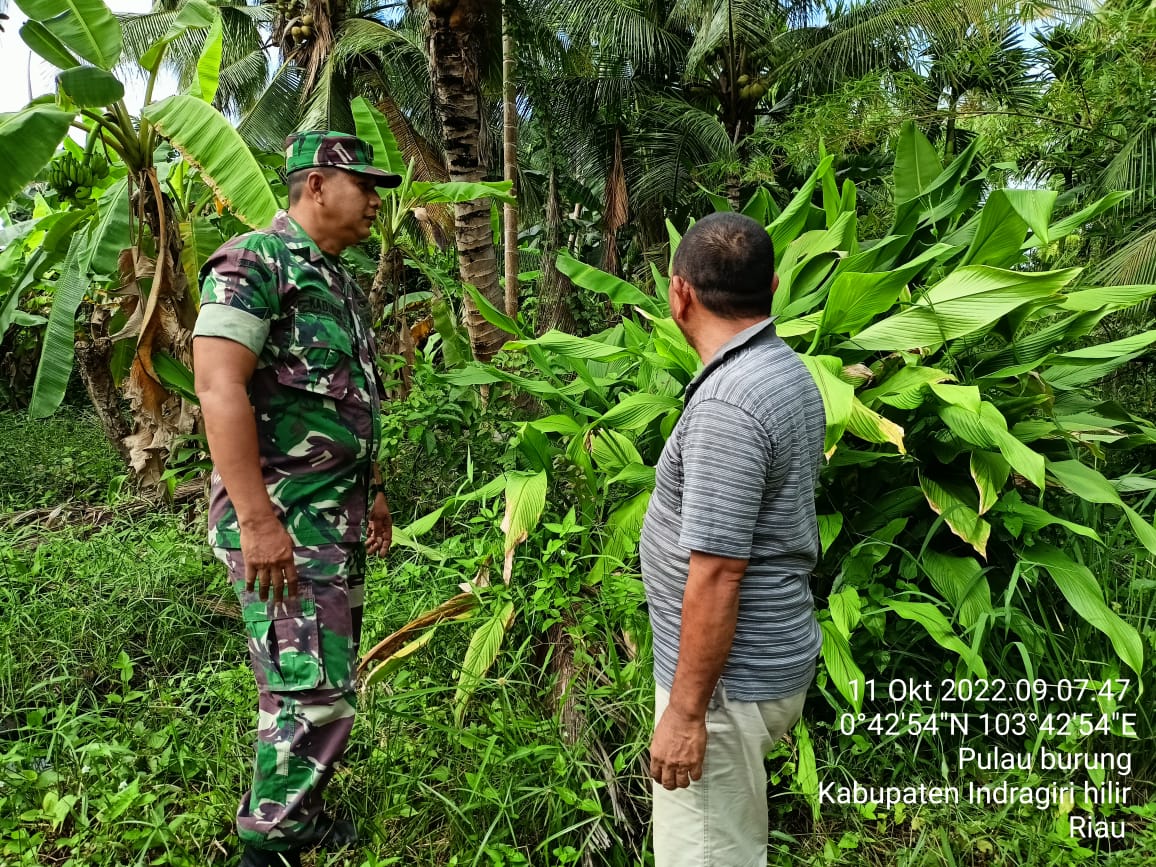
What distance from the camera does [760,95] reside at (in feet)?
37.2

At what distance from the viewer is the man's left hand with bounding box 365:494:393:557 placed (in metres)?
2.63

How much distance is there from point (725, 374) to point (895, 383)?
1499mm

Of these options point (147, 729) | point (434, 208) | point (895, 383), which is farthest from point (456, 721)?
point (434, 208)

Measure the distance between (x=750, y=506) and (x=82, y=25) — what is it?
149 inches

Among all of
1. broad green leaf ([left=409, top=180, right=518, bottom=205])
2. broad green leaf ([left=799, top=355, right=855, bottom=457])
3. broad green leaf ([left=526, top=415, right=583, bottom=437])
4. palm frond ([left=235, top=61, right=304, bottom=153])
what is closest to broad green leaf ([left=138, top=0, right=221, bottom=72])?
broad green leaf ([left=409, top=180, right=518, bottom=205])

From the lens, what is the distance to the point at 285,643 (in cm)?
203

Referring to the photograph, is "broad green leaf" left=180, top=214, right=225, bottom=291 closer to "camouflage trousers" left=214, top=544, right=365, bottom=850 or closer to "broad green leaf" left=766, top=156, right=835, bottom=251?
"camouflage trousers" left=214, top=544, right=365, bottom=850

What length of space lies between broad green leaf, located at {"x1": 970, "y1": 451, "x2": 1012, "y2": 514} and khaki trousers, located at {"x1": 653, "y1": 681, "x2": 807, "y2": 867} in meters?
1.34

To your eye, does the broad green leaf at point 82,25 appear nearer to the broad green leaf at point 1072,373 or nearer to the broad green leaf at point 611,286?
the broad green leaf at point 611,286

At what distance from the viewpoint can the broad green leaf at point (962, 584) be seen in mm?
2572

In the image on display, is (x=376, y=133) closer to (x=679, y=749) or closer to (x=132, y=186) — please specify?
(x=132, y=186)

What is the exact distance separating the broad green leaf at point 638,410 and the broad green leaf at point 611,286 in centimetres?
Answer: 75

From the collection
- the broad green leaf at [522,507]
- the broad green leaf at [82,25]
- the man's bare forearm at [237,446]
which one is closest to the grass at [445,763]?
the broad green leaf at [522,507]

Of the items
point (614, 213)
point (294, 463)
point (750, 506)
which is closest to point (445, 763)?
point (294, 463)
